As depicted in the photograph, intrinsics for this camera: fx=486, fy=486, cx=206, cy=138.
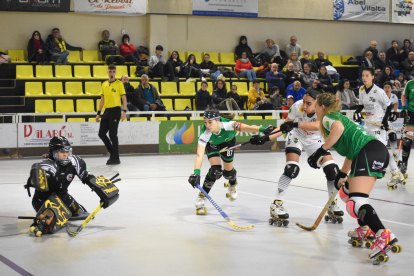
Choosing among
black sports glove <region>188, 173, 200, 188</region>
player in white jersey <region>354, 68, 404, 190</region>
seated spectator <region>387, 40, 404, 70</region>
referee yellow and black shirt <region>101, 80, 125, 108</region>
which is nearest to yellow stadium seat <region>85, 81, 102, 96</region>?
referee yellow and black shirt <region>101, 80, 125, 108</region>

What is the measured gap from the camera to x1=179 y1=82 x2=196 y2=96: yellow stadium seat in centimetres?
1563

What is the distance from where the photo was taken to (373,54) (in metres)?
18.9

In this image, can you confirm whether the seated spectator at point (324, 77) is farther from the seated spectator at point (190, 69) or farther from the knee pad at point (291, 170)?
the knee pad at point (291, 170)

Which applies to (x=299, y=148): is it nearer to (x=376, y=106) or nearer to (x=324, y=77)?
(x=376, y=106)

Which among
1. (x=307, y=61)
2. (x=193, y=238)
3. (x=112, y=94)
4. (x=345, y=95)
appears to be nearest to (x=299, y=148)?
(x=193, y=238)

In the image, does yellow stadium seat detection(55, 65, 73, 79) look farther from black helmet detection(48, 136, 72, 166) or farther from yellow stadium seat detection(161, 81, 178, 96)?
black helmet detection(48, 136, 72, 166)

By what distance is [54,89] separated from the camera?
14.3m

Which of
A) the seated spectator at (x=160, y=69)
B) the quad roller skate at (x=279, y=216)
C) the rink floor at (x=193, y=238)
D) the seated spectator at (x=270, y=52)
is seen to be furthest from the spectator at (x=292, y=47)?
the quad roller skate at (x=279, y=216)

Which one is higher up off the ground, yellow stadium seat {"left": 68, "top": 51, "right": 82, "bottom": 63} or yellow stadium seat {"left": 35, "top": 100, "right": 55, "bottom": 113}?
yellow stadium seat {"left": 68, "top": 51, "right": 82, "bottom": 63}

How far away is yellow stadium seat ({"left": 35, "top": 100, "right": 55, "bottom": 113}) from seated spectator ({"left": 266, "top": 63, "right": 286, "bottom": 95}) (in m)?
6.90

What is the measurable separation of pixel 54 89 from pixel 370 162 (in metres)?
11.9

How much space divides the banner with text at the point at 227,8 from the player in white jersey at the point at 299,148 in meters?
12.5

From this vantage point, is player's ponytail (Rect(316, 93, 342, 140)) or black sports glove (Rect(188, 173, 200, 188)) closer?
player's ponytail (Rect(316, 93, 342, 140))

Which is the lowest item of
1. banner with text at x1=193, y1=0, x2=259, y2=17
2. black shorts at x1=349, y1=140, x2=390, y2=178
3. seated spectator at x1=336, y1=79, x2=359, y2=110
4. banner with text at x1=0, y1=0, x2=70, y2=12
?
black shorts at x1=349, y1=140, x2=390, y2=178
